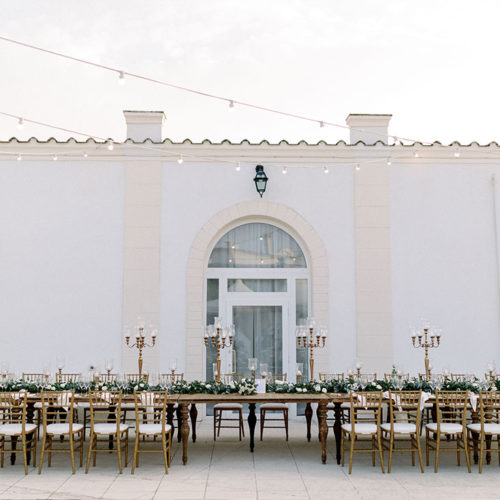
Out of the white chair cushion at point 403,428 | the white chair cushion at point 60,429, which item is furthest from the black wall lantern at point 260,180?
the white chair cushion at point 60,429

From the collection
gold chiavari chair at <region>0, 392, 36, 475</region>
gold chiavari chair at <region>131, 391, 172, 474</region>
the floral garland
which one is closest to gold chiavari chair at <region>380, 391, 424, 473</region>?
the floral garland

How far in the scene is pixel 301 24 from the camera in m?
8.73

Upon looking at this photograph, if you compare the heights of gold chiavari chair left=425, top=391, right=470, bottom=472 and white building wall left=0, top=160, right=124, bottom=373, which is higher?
white building wall left=0, top=160, right=124, bottom=373

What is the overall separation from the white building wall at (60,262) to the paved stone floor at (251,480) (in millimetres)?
2741

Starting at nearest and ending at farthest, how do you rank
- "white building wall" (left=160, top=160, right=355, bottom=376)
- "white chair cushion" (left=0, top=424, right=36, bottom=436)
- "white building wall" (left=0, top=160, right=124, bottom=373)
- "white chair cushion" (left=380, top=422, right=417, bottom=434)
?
"white chair cushion" (left=0, top=424, right=36, bottom=436)
"white chair cushion" (left=380, top=422, right=417, bottom=434)
"white building wall" (left=0, top=160, right=124, bottom=373)
"white building wall" (left=160, top=160, right=355, bottom=376)

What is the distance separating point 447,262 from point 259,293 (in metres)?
3.13

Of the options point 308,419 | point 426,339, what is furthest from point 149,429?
point 426,339

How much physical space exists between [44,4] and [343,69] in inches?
191

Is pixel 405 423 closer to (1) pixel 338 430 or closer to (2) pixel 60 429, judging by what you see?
(1) pixel 338 430

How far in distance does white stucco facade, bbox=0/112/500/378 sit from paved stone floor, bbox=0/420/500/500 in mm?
2690

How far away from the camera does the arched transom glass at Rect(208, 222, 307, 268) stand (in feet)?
32.9

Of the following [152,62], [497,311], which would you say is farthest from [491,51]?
[152,62]

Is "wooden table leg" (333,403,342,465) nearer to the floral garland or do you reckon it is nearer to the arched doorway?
the floral garland

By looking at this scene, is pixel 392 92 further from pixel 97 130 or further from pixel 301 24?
pixel 97 130
